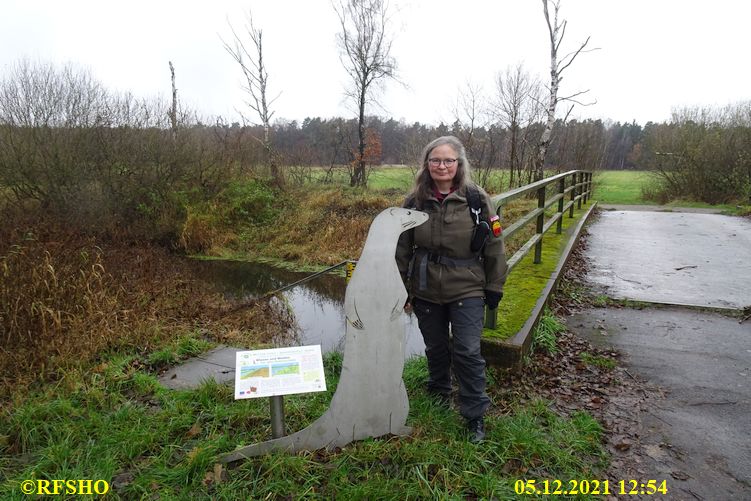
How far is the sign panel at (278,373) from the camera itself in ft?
7.51

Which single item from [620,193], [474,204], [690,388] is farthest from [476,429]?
[620,193]

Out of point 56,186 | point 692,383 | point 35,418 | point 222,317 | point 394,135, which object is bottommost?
point 222,317

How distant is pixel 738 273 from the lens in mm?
6008

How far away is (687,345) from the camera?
3979 millimetres

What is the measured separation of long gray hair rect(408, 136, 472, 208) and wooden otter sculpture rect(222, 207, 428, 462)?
19cm

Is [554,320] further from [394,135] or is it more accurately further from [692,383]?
[394,135]

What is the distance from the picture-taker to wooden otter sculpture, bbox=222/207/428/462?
2553mm

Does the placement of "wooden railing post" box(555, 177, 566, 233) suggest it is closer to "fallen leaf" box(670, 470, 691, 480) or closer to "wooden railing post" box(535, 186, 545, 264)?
"wooden railing post" box(535, 186, 545, 264)

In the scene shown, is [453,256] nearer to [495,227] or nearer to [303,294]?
[495,227]

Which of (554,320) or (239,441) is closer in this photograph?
(239,441)

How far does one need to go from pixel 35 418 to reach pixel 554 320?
4337 millimetres

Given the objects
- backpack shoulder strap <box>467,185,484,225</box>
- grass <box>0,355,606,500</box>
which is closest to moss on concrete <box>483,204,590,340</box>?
grass <box>0,355,606,500</box>

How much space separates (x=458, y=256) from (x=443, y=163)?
0.55 metres

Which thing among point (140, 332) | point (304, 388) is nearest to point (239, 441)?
point (304, 388)
